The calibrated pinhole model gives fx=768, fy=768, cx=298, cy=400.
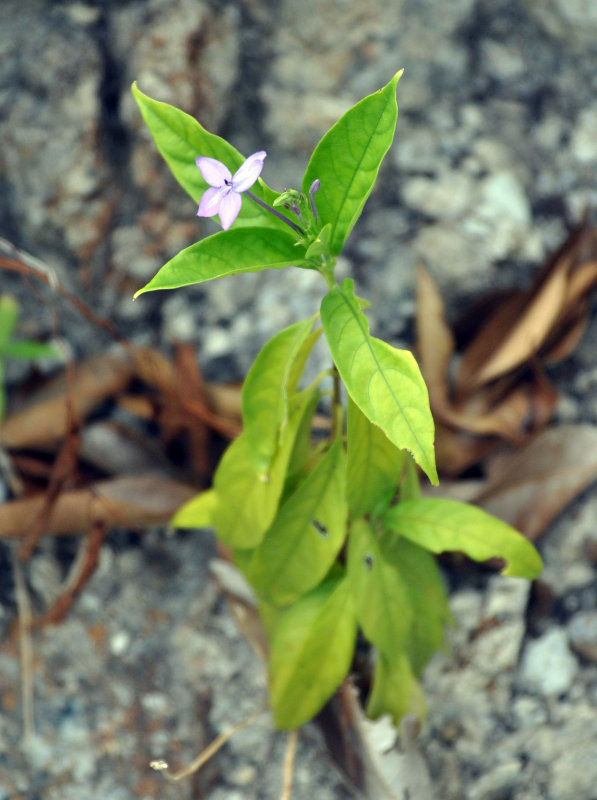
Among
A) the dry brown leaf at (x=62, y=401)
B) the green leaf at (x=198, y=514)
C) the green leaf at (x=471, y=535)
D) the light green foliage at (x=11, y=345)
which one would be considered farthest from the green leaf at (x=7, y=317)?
the green leaf at (x=471, y=535)

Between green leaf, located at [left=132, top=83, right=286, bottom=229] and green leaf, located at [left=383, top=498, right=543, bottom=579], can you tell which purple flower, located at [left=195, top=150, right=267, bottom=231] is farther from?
green leaf, located at [left=383, top=498, right=543, bottom=579]

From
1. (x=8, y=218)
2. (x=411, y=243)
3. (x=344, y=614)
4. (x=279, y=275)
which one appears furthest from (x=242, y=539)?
(x=8, y=218)

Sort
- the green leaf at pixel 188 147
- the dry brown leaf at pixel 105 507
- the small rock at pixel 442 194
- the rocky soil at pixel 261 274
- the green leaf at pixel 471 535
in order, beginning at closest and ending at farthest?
the green leaf at pixel 188 147
the green leaf at pixel 471 535
the rocky soil at pixel 261 274
the dry brown leaf at pixel 105 507
the small rock at pixel 442 194

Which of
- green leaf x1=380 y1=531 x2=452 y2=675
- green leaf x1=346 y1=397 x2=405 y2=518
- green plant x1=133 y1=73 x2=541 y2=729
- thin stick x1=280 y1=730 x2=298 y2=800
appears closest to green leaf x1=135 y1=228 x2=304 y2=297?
green plant x1=133 y1=73 x2=541 y2=729

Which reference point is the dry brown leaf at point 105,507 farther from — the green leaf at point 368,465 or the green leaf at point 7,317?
the green leaf at point 368,465

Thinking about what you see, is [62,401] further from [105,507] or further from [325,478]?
[325,478]

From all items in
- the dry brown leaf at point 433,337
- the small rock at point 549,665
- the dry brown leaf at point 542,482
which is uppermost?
the dry brown leaf at point 433,337
